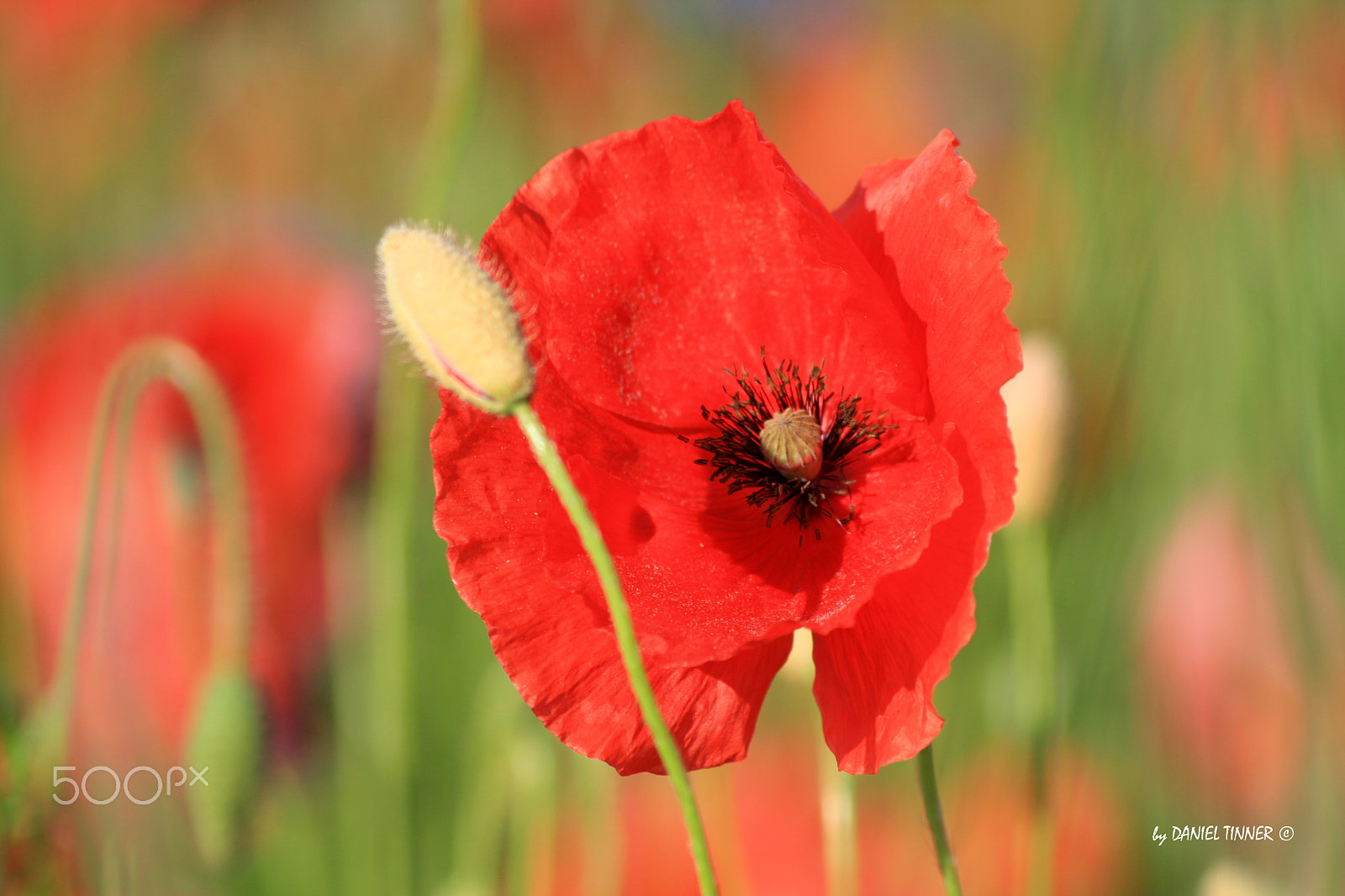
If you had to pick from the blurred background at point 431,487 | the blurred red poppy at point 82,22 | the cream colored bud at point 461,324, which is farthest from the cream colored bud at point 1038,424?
the blurred red poppy at point 82,22

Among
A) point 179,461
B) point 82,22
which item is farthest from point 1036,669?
point 82,22

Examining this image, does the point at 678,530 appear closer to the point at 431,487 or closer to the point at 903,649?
the point at 903,649

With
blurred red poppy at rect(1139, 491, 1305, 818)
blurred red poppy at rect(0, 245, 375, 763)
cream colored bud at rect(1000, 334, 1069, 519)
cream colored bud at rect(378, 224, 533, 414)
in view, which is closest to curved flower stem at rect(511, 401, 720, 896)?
cream colored bud at rect(378, 224, 533, 414)

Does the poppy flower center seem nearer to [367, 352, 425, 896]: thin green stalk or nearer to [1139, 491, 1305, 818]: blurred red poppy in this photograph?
[367, 352, 425, 896]: thin green stalk

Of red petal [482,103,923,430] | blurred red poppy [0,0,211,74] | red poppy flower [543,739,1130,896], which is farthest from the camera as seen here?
blurred red poppy [0,0,211,74]

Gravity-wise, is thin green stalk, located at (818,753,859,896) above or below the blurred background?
below

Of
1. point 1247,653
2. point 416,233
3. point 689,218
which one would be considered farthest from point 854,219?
point 1247,653

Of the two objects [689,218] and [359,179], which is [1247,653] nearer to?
[689,218]
